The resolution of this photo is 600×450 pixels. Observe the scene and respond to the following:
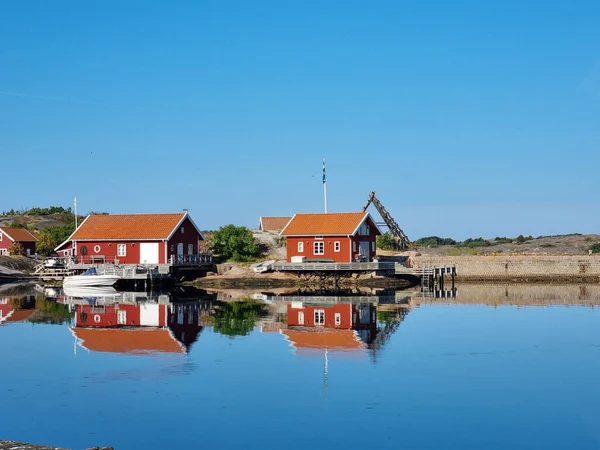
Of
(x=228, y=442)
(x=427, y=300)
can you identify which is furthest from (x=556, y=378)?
(x=427, y=300)

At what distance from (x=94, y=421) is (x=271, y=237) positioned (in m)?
54.5

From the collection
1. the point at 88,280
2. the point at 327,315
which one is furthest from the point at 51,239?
the point at 327,315

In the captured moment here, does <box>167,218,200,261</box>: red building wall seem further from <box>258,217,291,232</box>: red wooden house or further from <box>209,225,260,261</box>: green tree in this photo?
<box>258,217,291,232</box>: red wooden house

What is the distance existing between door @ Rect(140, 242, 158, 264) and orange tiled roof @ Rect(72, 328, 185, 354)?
86.0 ft

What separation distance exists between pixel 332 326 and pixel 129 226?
31.1 m

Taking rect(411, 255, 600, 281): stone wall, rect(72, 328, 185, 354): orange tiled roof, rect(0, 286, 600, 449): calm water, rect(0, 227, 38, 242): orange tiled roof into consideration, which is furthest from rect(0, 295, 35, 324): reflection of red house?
rect(411, 255, 600, 281): stone wall

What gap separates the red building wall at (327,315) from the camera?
30177 mm

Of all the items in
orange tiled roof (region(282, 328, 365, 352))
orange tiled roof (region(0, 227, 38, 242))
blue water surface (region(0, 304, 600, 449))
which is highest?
orange tiled roof (region(0, 227, 38, 242))

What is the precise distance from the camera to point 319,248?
54.8 metres

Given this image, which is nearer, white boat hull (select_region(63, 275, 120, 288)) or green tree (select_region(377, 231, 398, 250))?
white boat hull (select_region(63, 275, 120, 288))

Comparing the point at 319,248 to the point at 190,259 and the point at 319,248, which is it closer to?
the point at 319,248

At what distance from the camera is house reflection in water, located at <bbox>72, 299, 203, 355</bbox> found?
955 inches

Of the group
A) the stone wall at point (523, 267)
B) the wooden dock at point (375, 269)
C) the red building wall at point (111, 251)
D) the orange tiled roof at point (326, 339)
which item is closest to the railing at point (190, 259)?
the red building wall at point (111, 251)

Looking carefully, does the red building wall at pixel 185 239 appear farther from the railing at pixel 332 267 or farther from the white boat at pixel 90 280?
the railing at pixel 332 267
